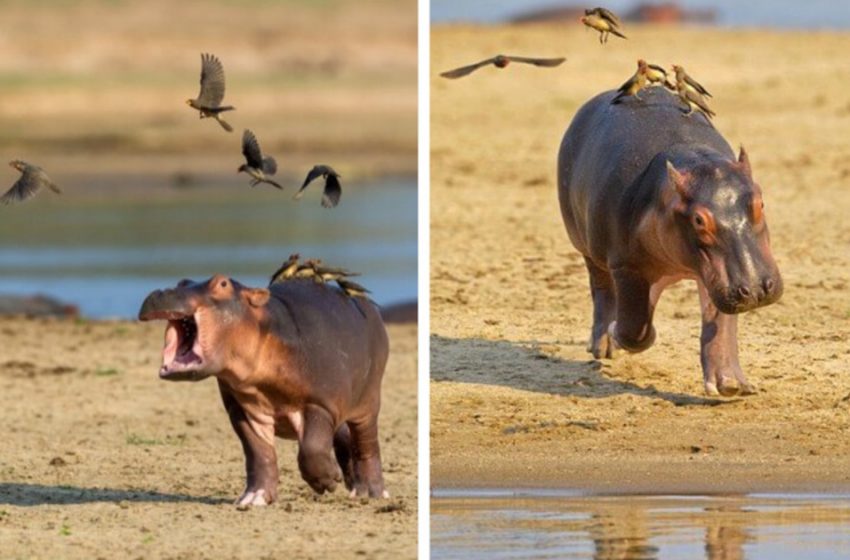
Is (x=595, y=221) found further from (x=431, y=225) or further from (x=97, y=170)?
(x=97, y=170)

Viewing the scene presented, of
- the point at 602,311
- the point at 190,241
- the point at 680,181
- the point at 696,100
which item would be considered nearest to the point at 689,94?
the point at 696,100

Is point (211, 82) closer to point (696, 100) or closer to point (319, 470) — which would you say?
point (319, 470)

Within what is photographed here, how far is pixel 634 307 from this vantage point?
8.12m

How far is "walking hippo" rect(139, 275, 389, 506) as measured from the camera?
702 cm

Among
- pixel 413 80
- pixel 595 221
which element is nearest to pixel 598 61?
pixel 595 221

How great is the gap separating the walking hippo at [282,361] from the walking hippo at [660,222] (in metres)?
1.05

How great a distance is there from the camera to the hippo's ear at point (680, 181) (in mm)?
7570

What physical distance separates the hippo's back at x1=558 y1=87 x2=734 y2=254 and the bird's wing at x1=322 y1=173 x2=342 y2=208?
1433 mm

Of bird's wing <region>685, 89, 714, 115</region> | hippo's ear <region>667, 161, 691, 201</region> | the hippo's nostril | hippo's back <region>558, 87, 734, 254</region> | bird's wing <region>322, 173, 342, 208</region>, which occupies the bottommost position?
the hippo's nostril

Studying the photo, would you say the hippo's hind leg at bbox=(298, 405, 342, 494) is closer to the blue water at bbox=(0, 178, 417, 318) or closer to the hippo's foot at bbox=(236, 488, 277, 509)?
the hippo's foot at bbox=(236, 488, 277, 509)

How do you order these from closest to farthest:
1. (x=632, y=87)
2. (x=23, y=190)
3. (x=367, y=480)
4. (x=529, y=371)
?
1. (x=23, y=190)
2. (x=367, y=480)
3. (x=632, y=87)
4. (x=529, y=371)

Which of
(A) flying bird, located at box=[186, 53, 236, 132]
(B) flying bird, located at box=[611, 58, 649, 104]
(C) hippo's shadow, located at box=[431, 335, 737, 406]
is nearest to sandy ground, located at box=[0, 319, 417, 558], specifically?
(C) hippo's shadow, located at box=[431, 335, 737, 406]

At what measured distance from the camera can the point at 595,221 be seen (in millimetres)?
8414

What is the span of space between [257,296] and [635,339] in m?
1.63
